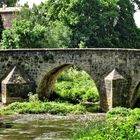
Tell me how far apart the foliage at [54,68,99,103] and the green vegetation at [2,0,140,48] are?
1094 centimetres

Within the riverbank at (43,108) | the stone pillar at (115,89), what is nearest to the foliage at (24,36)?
the riverbank at (43,108)

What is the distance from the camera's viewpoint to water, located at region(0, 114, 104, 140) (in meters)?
27.4

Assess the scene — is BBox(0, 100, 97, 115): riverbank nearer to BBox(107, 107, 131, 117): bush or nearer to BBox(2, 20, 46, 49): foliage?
BBox(107, 107, 131, 117): bush

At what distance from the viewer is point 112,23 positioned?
63.3m

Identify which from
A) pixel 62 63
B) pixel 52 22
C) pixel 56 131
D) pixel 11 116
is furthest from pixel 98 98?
pixel 52 22

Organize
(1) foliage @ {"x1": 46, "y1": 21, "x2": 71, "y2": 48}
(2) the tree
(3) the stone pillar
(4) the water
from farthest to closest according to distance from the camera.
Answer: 1. (2) the tree
2. (1) foliage @ {"x1": 46, "y1": 21, "x2": 71, "y2": 48}
3. (3) the stone pillar
4. (4) the water

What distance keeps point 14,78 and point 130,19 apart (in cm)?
2785

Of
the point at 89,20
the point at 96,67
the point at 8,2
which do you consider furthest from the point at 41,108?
the point at 8,2

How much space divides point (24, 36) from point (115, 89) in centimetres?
1938

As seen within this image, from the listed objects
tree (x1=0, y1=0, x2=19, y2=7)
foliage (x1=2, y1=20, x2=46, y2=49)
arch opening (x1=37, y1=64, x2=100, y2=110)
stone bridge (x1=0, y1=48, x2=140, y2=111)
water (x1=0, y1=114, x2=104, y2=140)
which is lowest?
water (x1=0, y1=114, x2=104, y2=140)

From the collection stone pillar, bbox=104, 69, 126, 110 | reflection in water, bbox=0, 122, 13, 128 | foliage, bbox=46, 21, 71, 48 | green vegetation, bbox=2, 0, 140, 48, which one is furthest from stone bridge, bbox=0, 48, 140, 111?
green vegetation, bbox=2, 0, 140, 48

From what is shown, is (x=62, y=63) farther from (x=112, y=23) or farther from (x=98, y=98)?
(x=112, y=23)

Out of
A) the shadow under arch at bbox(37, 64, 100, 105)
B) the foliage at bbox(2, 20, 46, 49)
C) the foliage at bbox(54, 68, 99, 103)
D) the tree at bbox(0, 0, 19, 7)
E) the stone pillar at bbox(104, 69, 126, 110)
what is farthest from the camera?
the tree at bbox(0, 0, 19, 7)

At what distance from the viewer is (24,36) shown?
52.6 meters
